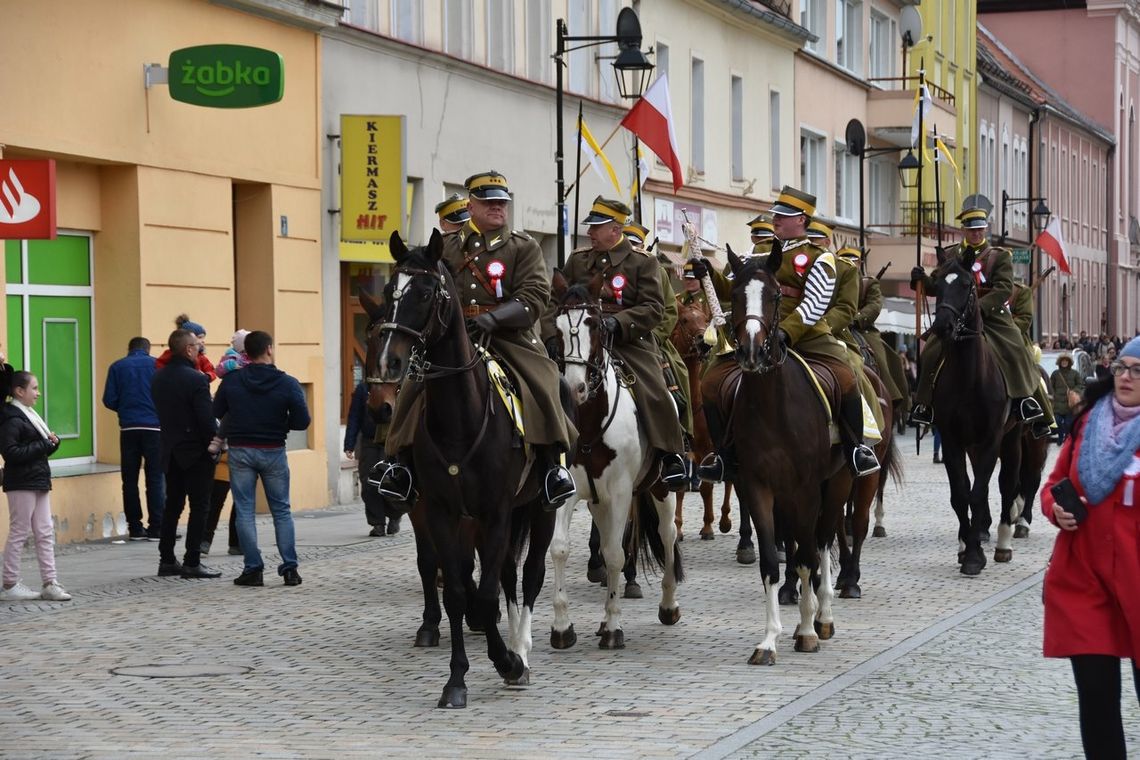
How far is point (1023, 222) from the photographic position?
Result: 7225 cm

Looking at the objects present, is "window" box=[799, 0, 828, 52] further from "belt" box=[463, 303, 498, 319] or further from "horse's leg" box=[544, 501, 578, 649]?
"belt" box=[463, 303, 498, 319]

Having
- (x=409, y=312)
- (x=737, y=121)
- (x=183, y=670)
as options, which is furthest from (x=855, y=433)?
(x=737, y=121)

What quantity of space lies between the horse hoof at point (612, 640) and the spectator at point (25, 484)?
458cm

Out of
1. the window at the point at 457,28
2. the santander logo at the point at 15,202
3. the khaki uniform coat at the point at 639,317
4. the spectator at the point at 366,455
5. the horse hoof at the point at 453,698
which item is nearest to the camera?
the horse hoof at the point at 453,698

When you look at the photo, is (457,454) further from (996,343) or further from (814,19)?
(814,19)

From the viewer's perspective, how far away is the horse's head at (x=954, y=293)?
1599 centimetres

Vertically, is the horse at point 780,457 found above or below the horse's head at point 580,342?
below

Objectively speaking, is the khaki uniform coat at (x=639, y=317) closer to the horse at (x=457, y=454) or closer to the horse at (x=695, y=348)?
the horse at (x=457, y=454)

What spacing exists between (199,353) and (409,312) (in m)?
8.21

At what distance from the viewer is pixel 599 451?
39.7ft

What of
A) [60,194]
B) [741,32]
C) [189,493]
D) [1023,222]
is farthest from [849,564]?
[1023,222]

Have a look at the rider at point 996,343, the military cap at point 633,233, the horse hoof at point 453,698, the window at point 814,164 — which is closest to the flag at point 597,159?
the rider at point 996,343

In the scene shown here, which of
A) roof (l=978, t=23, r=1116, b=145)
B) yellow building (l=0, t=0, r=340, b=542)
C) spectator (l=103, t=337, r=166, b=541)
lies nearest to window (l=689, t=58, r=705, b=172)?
yellow building (l=0, t=0, r=340, b=542)

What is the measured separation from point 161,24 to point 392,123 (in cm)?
354
